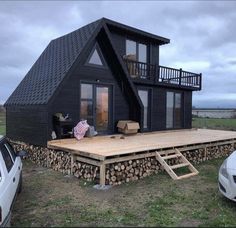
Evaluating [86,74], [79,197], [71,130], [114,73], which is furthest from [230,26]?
[79,197]

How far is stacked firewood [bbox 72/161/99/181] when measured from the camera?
7.47 m

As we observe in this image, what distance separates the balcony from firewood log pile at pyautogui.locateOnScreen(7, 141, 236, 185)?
5365 millimetres

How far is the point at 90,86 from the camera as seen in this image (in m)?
11.8

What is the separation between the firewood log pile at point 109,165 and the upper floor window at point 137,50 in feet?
23.3

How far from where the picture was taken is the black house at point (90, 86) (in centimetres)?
1042

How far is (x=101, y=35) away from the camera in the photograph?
39.0 feet

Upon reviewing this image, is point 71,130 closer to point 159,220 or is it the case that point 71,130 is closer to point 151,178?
point 151,178

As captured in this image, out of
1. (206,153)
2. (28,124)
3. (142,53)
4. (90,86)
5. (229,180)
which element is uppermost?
(142,53)


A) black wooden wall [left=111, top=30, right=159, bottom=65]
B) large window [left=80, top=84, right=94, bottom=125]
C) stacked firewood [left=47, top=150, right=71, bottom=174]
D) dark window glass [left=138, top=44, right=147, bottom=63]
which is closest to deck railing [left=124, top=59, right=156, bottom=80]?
black wooden wall [left=111, top=30, right=159, bottom=65]

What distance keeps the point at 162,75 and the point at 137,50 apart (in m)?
1.95

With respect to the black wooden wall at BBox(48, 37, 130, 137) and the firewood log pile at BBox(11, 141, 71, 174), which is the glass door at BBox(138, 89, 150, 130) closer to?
the black wooden wall at BBox(48, 37, 130, 137)

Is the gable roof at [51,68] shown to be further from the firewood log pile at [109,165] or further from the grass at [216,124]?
the grass at [216,124]

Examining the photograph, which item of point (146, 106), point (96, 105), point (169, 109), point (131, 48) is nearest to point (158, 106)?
point (146, 106)

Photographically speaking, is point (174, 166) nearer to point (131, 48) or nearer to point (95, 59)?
point (95, 59)
